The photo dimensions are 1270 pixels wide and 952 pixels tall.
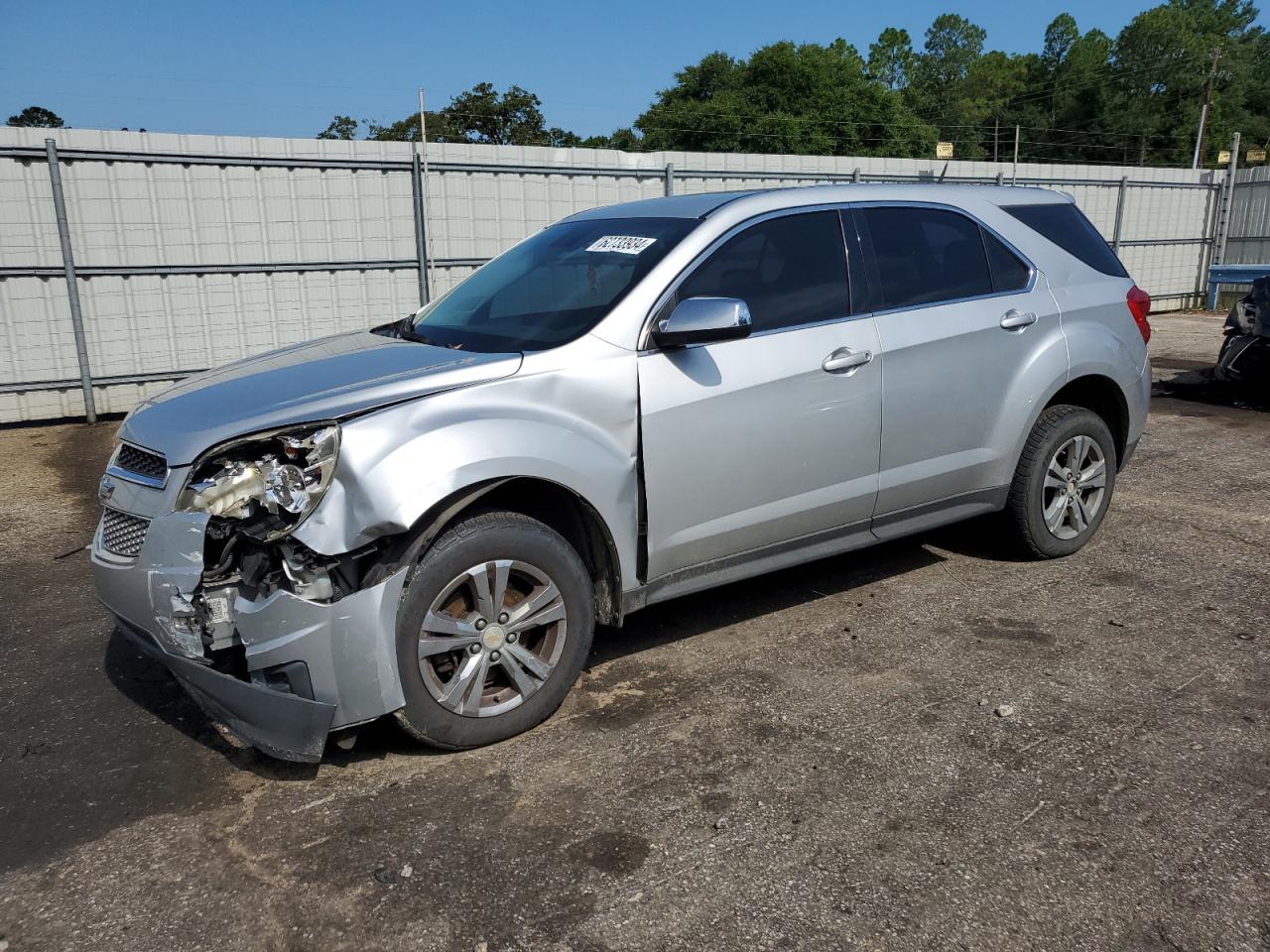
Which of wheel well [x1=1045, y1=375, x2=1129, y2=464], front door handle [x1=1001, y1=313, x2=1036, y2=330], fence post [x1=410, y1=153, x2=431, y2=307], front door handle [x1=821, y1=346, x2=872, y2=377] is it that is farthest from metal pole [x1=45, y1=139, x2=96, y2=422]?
wheel well [x1=1045, y1=375, x2=1129, y2=464]

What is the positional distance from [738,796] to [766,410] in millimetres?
1476

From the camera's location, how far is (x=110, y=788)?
3246 mm

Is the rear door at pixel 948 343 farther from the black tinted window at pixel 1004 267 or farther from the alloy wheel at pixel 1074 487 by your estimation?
the alloy wheel at pixel 1074 487

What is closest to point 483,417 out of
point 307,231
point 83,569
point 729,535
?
point 729,535

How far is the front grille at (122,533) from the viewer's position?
326 cm

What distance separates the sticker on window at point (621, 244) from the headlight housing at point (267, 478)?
4.93ft

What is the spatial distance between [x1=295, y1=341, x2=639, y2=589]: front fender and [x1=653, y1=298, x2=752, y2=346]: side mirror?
0.19m

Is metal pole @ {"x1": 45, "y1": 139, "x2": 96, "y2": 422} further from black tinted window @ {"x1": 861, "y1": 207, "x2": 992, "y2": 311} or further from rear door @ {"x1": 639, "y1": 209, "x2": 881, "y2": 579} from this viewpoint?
black tinted window @ {"x1": 861, "y1": 207, "x2": 992, "y2": 311}

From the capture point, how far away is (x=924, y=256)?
4496mm

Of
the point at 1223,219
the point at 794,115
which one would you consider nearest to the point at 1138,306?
the point at 1223,219

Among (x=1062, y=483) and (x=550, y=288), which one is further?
(x=1062, y=483)

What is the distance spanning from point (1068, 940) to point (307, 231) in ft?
31.4

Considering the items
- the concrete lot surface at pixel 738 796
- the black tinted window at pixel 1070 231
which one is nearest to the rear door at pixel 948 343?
the black tinted window at pixel 1070 231

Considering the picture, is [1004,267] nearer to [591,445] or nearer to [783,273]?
[783,273]
